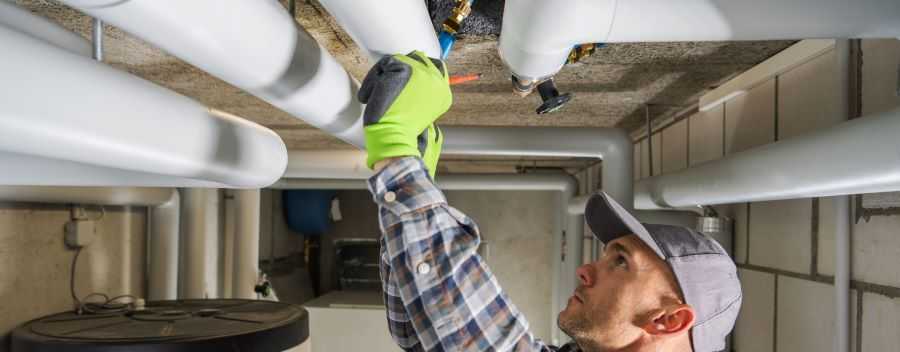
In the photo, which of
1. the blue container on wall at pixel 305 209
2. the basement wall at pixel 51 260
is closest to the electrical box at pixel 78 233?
the basement wall at pixel 51 260

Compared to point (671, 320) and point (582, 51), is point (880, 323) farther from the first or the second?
point (582, 51)

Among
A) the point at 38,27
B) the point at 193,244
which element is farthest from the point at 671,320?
the point at 193,244

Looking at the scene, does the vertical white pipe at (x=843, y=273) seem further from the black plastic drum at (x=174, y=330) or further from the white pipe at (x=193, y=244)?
the white pipe at (x=193, y=244)

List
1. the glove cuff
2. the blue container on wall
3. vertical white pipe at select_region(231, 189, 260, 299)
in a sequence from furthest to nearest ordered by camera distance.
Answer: the blue container on wall
vertical white pipe at select_region(231, 189, 260, 299)
the glove cuff

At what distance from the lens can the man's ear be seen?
989 mm

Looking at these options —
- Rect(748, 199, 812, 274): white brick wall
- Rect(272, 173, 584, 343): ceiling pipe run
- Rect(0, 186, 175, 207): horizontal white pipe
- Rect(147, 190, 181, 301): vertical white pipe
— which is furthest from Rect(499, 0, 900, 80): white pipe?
Rect(272, 173, 584, 343): ceiling pipe run

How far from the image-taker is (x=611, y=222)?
1.09 meters

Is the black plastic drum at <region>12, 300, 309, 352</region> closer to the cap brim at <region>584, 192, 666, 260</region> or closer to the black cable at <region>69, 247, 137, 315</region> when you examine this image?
the black cable at <region>69, 247, 137, 315</region>

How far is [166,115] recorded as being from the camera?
74 cm

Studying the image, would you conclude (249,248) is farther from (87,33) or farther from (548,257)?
(548,257)

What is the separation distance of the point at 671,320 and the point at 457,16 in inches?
23.8

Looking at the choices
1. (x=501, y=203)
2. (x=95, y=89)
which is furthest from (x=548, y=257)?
(x=95, y=89)

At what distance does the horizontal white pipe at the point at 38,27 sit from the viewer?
0.93 metres

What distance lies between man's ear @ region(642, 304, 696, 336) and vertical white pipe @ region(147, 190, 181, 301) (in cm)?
211
